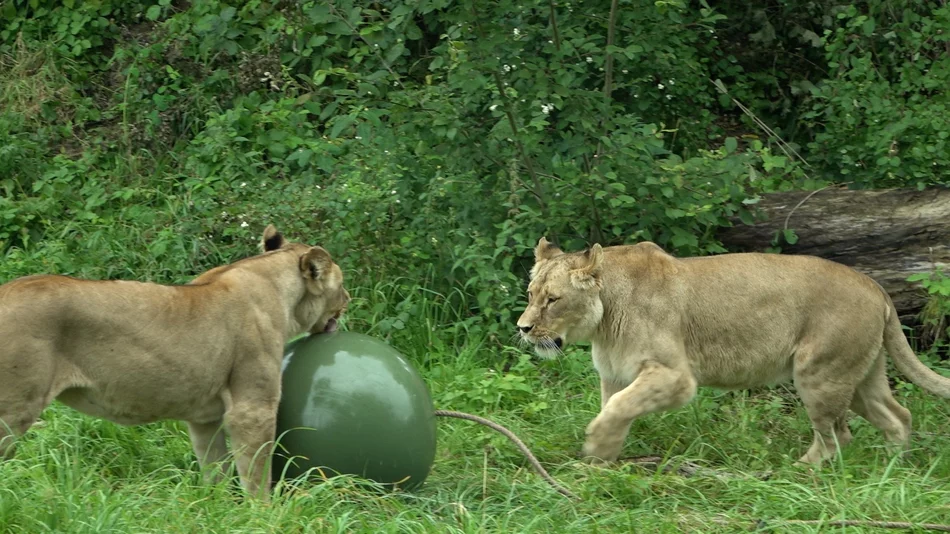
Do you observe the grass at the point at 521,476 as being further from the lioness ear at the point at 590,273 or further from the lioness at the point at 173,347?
the lioness ear at the point at 590,273

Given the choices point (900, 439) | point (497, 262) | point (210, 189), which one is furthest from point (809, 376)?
point (210, 189)

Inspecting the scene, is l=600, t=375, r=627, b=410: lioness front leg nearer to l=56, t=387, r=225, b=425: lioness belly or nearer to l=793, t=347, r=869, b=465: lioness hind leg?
l=793, t=347, r=869, b=465: lioness hind leg

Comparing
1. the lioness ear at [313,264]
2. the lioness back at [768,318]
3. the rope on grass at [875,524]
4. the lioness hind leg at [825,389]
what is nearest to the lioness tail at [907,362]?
the lioness back at [768,318]

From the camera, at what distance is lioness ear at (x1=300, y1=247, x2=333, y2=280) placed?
6.50 metres

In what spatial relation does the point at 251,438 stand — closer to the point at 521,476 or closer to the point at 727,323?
the point at 521,476

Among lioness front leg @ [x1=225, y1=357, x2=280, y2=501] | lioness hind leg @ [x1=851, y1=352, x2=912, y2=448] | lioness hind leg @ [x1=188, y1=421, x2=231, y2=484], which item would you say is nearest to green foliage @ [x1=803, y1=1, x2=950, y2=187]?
lioness hind leg @ [x1=851, y1=352, x2=912, y2=448]

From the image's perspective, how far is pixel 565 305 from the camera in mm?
7285

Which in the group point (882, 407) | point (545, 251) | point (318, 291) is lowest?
point (882, 407)

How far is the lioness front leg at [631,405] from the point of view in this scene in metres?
6.94

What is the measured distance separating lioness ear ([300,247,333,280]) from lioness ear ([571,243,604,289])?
5.01 feet

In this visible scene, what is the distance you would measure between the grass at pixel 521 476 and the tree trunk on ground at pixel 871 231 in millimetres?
877

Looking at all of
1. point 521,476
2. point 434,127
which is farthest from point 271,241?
point 434,127

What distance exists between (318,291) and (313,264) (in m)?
0.14

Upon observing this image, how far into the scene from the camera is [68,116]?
11.9 metres
